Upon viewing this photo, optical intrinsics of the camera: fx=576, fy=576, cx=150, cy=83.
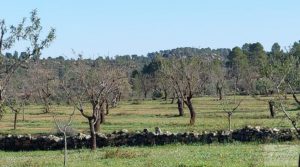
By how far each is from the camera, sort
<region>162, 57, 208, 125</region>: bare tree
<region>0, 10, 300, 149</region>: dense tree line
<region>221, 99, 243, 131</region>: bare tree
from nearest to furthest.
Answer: <region>0, 10, 300, 149</region>: dense tree line < <region>221, 99, 243, 131</region>: bare tree < <region>162, 57, 208, 125</region>: bare tree

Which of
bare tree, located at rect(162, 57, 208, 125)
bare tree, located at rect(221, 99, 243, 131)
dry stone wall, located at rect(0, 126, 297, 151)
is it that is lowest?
dry stone wall, located at rect(0, 126, 297, 151)

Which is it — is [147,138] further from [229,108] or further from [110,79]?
[229,108]

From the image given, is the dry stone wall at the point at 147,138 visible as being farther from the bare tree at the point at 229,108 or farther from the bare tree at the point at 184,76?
the bare tree at the point at 184,76

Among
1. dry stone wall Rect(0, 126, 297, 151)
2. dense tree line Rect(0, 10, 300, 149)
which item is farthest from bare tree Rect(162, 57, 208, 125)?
dry stone wall Rect(0, 126, 297, 151)

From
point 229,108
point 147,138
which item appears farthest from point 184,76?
point 147,138

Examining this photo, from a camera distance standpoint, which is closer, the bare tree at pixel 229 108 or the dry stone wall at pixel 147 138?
the dry stone wall at pixel 147 138

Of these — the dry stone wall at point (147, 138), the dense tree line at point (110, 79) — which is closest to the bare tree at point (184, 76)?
the dense tree line at point (110, 79)

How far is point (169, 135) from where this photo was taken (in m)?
41.1

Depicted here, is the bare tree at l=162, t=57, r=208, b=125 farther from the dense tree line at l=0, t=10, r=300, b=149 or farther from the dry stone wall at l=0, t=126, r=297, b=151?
the dry stone wall at l=0, t=126, r=297, b=151

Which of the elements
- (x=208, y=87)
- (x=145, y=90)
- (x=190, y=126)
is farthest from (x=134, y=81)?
(x=190, y=126)

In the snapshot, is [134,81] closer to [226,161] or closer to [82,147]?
[82,147]

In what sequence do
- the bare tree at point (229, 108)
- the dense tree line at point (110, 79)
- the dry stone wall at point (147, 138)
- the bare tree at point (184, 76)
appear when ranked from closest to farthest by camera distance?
the dense tree line at point (110, 79)
the dry stone wall at point (147, 138)
the bare tree at point (229, 108)
the bare tree at point (184, 76)

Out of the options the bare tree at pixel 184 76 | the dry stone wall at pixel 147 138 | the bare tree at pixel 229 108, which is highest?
the bare tree at pixel 184 76

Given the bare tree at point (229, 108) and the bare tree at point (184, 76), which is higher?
the bare tree at point (184, 76)
